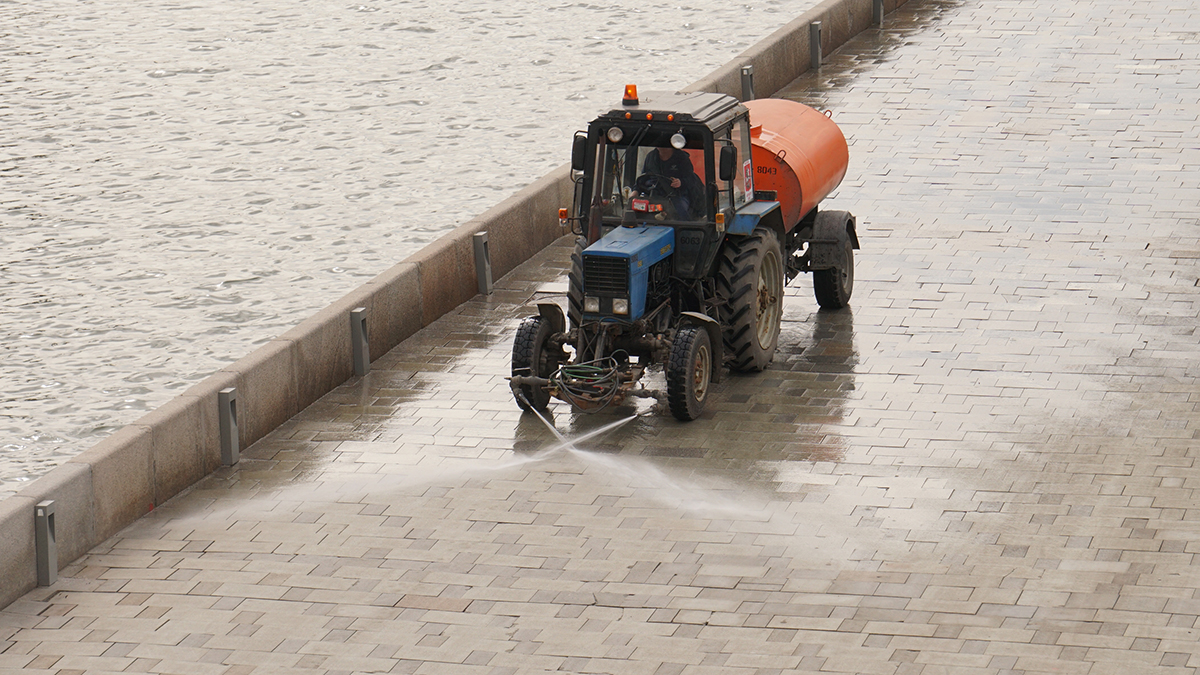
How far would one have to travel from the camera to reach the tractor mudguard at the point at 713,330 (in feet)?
43.1

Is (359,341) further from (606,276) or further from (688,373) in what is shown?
(688,373)

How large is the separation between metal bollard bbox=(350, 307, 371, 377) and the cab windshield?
2.27 meters

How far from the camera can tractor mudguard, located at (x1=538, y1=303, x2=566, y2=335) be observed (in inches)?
527

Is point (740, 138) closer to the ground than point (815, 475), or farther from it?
farther from it

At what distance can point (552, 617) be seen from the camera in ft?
33.6

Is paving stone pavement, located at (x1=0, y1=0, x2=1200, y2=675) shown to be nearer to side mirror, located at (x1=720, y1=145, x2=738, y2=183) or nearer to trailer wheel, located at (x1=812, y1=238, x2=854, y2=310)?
trailer wheel, located at (x1=812, y1=238, x2=854, y2=310)

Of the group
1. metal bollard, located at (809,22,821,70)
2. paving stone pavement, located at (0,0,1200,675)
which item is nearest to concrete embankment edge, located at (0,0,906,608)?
paving stone pavement, located at (0,0,1200,675)

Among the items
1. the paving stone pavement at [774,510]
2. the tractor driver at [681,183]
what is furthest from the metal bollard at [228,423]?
the tractor driver at [681,183]

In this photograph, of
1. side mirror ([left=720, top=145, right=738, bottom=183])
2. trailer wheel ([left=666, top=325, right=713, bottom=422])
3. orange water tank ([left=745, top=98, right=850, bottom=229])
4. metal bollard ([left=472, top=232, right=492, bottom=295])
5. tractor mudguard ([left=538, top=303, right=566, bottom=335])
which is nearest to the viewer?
trailer wheel ([left=666, top=325, right=713, bottom=422])

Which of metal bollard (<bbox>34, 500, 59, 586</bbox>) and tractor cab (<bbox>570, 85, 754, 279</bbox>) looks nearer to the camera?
metal bollard (<bbox>34, 500, 59, 586</bbox>)

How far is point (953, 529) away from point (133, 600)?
17.0ft

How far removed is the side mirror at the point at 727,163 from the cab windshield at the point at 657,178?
32 cm

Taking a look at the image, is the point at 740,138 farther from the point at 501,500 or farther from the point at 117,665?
the point at 117,665

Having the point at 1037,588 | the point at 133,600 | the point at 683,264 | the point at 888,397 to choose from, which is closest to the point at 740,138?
the point at 683,264
